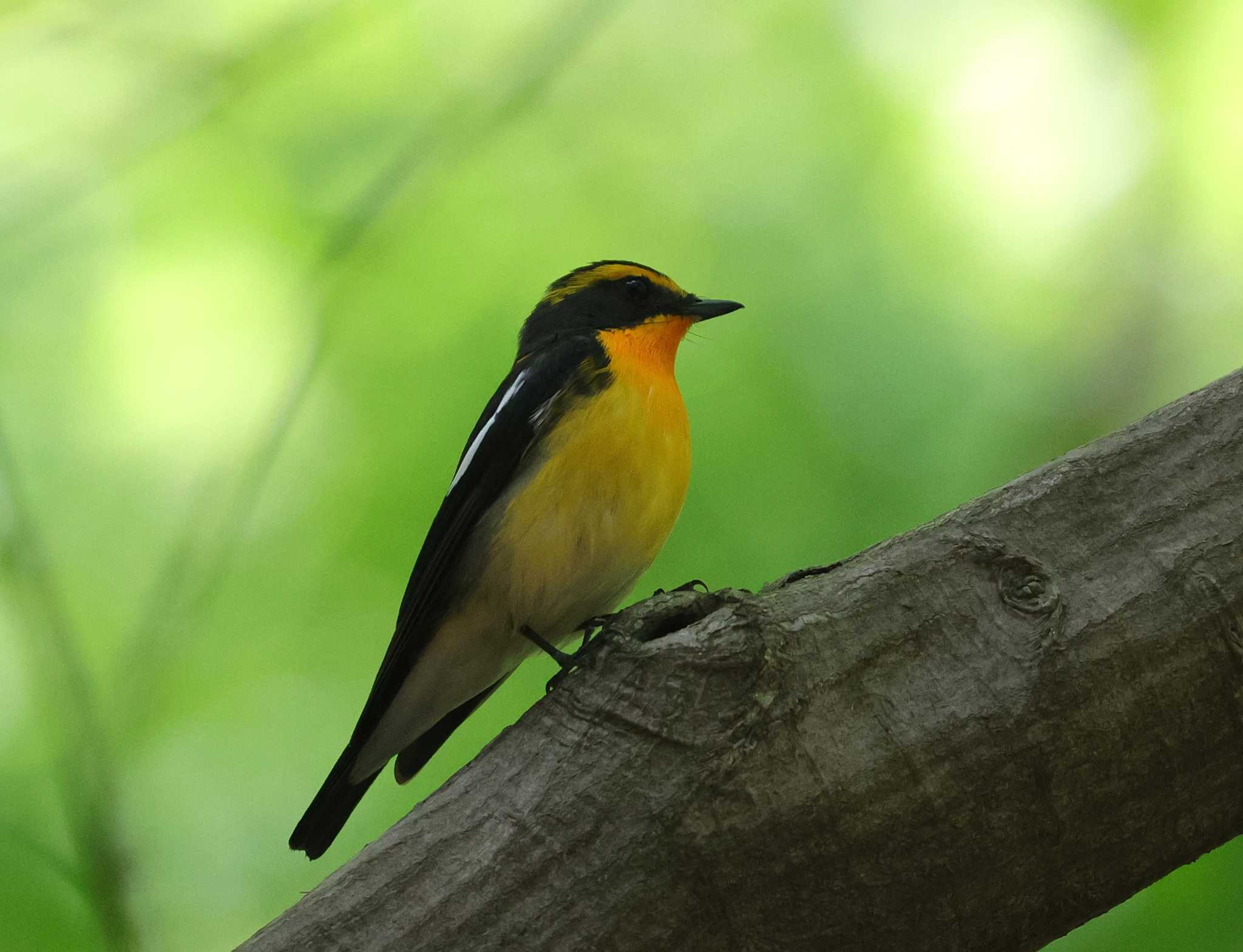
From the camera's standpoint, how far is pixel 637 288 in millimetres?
3822

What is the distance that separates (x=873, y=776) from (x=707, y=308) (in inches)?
84.6

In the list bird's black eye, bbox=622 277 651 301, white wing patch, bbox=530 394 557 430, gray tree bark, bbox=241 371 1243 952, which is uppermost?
bird's black eye, bbox=622 277 651 301

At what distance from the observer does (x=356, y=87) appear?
434 centimetres

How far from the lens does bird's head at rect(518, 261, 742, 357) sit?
3750 mm

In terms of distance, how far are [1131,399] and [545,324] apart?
2.06m

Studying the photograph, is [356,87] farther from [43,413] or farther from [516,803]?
[516,803]

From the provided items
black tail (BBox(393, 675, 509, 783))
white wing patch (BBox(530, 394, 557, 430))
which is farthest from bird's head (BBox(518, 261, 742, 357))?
black tail (BBox(393, 675, 509, 783))

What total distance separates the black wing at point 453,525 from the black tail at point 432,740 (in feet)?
0.62

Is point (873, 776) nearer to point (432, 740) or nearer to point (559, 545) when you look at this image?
point (559, 545)

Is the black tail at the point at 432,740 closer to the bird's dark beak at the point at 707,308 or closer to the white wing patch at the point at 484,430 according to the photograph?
the white wing patch at the point at 484,430

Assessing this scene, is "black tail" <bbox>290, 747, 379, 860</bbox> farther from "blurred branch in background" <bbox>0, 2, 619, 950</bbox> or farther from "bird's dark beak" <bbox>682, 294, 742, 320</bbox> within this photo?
"bird's dark beak" <bbox>682, 294, 742, 320</bbox>

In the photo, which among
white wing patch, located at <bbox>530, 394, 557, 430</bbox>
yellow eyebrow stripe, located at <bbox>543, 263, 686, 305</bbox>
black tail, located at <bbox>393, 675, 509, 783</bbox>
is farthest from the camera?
yellow eyebrow stripe, located at <bbox>543, 263, 686, 305</bbox>

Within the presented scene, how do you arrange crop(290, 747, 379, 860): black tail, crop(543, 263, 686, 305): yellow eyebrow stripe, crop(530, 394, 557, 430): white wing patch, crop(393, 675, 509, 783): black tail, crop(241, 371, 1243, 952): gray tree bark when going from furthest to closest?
crop(543, 263, 686, 305): yellow eyebrow stripe → crop(393, 675, 509, 783): black tail → crop(530, 394, 557, 430): white wing patch → crop(290, 747, 379, 860): black tail → crop(241, 371, 1243, 952): gray tree bark

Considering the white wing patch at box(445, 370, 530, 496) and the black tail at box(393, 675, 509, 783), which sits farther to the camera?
the black tail at box(393, 675, 509, 783)
